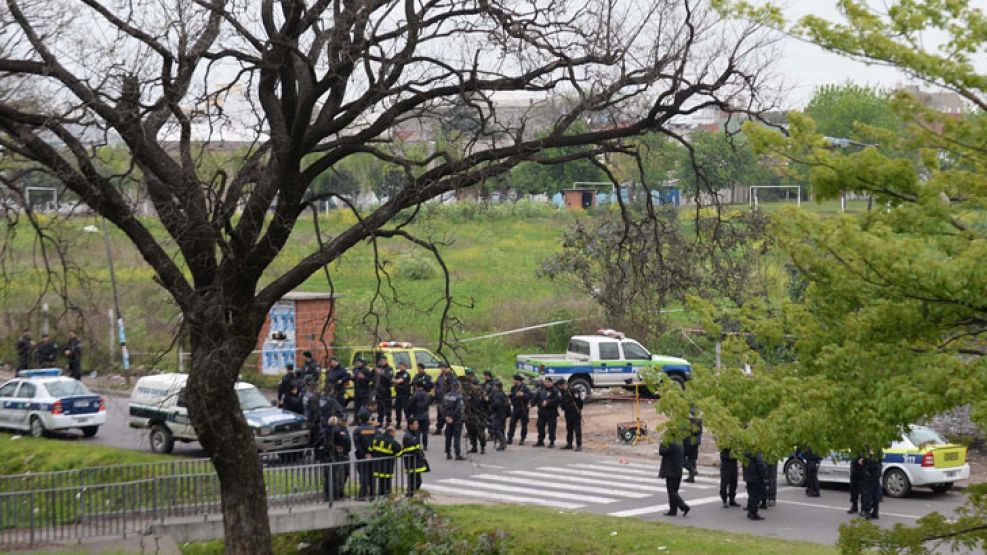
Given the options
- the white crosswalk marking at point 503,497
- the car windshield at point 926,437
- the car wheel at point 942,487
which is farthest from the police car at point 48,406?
the car wheel at point 942,487

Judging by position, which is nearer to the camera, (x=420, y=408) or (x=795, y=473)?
(x=795, y=473)

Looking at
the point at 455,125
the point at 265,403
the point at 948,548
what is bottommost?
the point at 948,548

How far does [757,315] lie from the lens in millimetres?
10891

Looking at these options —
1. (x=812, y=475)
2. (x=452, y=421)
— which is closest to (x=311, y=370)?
(x=452, y=421)

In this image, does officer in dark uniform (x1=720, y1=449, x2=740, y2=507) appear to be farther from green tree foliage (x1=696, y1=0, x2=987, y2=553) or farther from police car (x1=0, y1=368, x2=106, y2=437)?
police car (x1=0, y1=368, x2=106, y2=437)

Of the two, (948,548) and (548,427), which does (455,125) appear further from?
(548,427)

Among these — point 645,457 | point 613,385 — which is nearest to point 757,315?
point 645,457

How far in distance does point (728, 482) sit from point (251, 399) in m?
10.8

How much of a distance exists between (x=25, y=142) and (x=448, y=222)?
4671cm

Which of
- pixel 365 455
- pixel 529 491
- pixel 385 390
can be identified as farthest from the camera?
pixel 385 390

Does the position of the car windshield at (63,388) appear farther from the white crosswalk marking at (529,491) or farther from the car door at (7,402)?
the white crosswalk marking at (529,491)

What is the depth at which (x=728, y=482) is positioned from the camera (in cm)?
2131

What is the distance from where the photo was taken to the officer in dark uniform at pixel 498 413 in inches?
1085

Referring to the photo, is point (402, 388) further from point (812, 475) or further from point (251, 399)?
point (812, 475)
